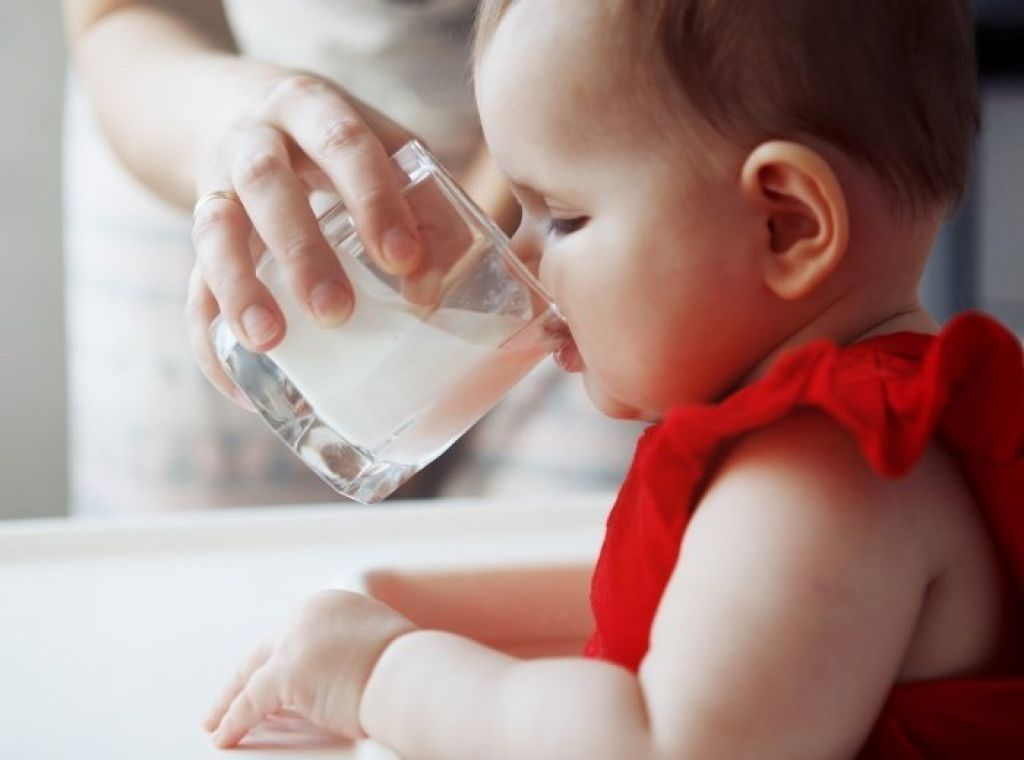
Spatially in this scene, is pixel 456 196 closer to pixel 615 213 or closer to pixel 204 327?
pixel 615 213

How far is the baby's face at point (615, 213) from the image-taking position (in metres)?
0.61

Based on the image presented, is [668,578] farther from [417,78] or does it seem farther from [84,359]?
[84,359]

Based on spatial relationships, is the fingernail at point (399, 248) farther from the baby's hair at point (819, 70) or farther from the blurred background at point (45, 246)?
the blurred background at point (45, 246)

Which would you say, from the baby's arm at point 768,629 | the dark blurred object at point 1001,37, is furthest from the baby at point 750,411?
the dark blurred object at point 1001,37

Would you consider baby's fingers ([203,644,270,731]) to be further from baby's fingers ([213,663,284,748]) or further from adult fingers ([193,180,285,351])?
adult fingers ([193,180,285,351])

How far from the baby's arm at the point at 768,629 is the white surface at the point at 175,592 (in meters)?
0.11

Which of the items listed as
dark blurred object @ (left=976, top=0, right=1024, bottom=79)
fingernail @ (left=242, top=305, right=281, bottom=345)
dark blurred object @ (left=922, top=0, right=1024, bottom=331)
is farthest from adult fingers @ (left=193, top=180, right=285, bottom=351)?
dark blurred object @ (left=922, top=0, right=1024, bottom=331)

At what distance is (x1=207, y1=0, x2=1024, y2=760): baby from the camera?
1.69 ft

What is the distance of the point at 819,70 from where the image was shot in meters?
0.58

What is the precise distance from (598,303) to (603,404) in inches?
2.5

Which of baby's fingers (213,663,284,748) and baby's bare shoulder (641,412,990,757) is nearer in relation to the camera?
baby's bare shoulder (641,412,990,757)

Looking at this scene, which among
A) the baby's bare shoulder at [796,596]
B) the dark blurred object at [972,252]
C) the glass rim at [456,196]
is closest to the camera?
the baby's bare shoulder at [796,596]

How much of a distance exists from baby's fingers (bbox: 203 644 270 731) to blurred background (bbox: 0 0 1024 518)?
1486mm

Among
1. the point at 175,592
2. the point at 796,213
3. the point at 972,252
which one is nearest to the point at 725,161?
the point at 796,213
